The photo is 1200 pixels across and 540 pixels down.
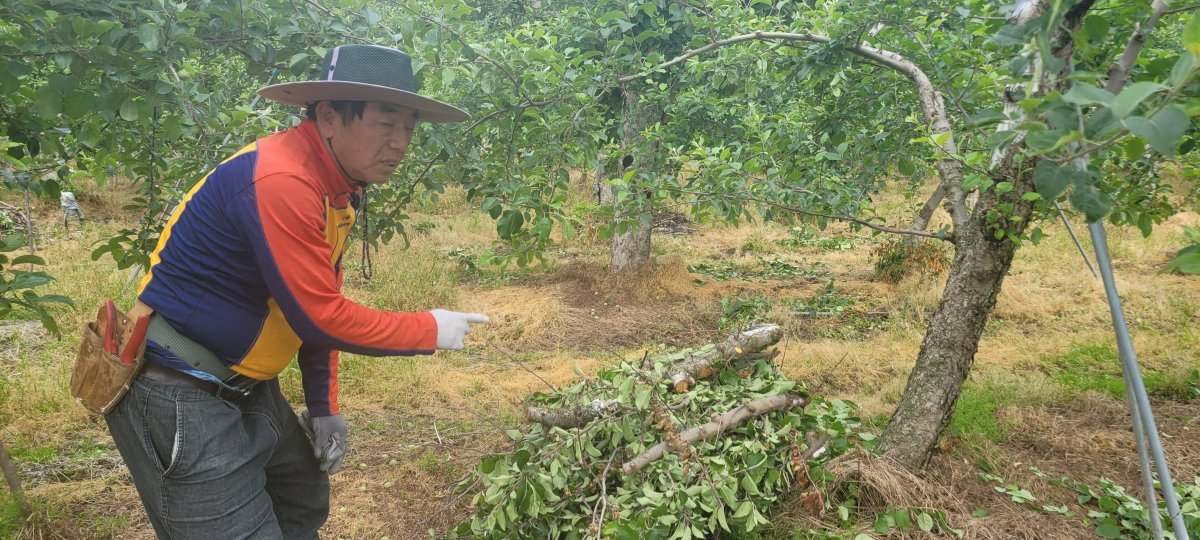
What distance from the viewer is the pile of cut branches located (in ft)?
8.28

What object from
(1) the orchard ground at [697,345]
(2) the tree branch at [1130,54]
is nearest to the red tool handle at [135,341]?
(1) the orchard ground at [697,345]

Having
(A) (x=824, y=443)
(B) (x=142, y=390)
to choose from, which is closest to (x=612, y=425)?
(A) (x=824, y=443)

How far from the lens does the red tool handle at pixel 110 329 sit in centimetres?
169

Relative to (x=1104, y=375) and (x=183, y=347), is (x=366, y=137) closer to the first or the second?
(x=183, y=347)

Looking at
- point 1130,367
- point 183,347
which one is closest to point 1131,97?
point 1130,367

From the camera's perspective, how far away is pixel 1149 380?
4.48 meters

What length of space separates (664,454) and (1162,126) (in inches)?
82.8

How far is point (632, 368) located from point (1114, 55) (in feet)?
7.50

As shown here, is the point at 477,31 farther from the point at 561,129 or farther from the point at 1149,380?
the point at 1149,380

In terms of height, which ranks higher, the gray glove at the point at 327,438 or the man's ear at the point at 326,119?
the man's ear at the point at 326,119

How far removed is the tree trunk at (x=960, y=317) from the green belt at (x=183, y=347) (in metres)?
2.90

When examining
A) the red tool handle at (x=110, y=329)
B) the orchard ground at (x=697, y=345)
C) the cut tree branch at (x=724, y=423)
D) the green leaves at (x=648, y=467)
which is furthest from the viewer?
the orchard ground at (x=697, y=345)

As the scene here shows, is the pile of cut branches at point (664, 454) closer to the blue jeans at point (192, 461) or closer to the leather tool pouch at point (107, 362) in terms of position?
the blue jeans at point (192, 461)

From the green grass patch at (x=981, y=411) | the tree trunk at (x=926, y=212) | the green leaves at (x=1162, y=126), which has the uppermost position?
the green leaves at (x=1162, y=126)
